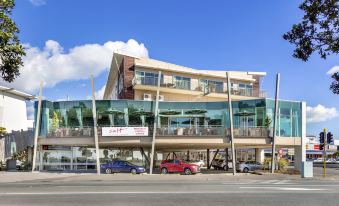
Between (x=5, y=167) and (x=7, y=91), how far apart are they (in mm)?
19699

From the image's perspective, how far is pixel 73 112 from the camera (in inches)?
1700

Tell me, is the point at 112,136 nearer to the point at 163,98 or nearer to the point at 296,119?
the point at 163,98

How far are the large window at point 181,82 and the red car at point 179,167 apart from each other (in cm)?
1388

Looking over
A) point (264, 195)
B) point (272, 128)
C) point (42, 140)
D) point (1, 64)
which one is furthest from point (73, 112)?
point (1, 64)

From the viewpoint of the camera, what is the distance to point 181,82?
51781 millimetres

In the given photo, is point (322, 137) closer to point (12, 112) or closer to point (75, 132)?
point (75, 132)

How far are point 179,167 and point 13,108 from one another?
1464 inches

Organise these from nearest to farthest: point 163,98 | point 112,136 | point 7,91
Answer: point 112,136 < point 163,98 < point 7,91

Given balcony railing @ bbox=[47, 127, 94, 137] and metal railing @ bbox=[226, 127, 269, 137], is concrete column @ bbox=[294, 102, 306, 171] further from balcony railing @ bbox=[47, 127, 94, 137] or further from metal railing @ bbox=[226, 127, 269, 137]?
balcony railing @ bbox=[47, 127, 94, 137]

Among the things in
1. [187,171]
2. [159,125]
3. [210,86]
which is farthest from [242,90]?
[187,171]

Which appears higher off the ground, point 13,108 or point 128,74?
point 128,74

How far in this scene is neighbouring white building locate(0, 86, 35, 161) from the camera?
208ft

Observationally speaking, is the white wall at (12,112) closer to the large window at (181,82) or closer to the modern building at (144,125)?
the modern building at (144,125)

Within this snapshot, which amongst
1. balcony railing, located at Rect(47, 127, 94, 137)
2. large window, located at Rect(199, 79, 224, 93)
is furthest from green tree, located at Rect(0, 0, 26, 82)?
large window, located at Rect(199, 79, 224, 93)
